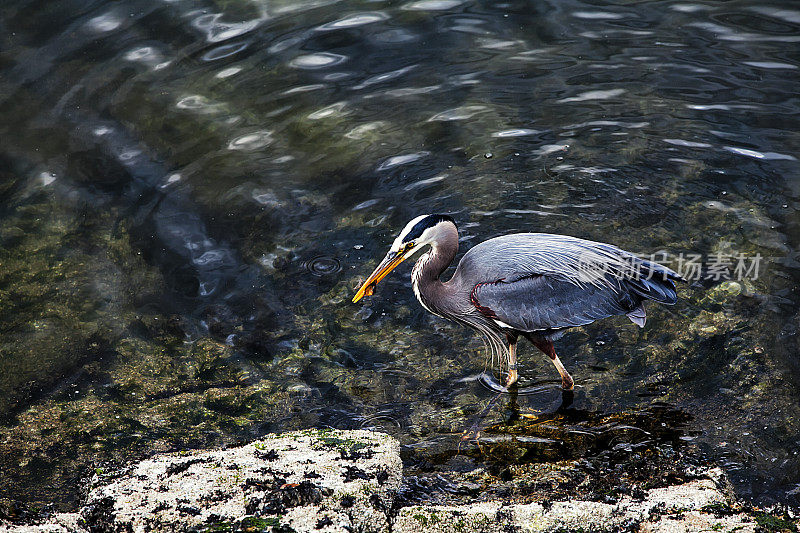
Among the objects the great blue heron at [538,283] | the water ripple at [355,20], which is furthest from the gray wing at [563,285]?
the water ripple at [355,20]

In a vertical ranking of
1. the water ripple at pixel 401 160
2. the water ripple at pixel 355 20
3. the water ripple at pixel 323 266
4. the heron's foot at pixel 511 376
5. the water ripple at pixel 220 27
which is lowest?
the heron's foot at pixel 511 376

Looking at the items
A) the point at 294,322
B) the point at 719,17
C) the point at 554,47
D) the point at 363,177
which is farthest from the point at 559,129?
the point at 294,322

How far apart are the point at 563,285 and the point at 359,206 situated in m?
2.46

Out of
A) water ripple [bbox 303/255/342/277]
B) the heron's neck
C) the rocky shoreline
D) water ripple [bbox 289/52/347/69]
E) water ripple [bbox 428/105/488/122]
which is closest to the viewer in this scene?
the rocky shoreline

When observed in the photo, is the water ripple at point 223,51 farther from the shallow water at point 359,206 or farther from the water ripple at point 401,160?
the water ripple at point 401,160

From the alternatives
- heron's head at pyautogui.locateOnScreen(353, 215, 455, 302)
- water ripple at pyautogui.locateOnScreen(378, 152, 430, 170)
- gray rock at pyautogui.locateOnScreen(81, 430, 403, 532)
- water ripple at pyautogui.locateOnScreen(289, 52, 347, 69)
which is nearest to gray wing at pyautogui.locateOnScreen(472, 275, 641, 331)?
heron's head at pyautogui.locateOnScreen(353, 215, 455, 302)

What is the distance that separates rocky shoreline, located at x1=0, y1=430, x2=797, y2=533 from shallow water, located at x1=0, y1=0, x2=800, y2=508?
2.59ft

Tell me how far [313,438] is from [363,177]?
11.9 feet

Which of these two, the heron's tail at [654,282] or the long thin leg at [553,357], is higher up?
the heron's tail at [654,282]

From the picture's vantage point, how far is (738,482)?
185 inches

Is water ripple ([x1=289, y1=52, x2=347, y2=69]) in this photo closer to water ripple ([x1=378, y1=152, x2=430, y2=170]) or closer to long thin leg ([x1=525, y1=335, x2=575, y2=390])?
water ripple ([x1=378, y1=152, x2=430, y2=170])

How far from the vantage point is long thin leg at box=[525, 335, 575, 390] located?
5.56m

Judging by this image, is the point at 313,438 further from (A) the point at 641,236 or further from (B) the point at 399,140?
(B) the point at 399,140

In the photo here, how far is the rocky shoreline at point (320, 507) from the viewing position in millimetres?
3736
